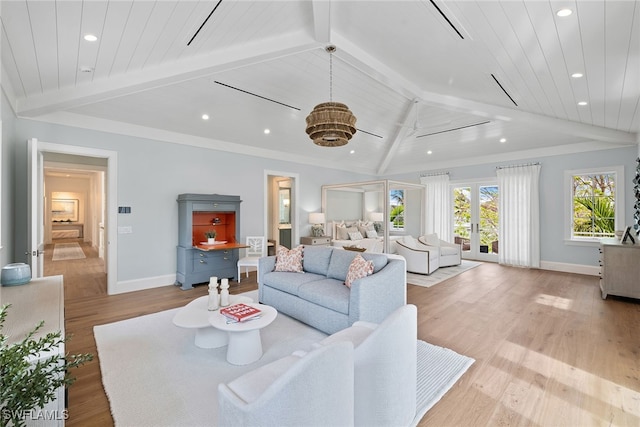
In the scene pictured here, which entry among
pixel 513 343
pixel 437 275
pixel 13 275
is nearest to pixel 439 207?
pixel 437 275

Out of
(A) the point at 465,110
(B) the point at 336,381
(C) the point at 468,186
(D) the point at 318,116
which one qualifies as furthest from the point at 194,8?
(C) the point at 468,186

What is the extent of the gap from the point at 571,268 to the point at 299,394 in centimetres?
752

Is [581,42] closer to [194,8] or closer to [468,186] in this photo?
[194,8]

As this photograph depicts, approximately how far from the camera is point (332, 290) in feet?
10.8

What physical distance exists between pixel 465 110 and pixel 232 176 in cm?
457

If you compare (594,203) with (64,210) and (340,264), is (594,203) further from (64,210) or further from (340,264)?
(64,210)

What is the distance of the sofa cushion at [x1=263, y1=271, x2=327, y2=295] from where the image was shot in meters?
3.58

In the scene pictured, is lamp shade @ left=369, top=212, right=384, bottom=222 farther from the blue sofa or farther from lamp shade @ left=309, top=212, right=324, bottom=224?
the blue sofa

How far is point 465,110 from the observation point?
500cm

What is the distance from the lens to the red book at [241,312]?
2.59 m

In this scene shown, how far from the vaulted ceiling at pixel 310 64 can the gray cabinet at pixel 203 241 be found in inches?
48.4

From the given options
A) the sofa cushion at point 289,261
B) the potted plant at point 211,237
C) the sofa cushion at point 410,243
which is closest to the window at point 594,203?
the sofa cushion at point 410,243

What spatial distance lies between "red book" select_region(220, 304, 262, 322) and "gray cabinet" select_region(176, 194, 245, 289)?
2414mm

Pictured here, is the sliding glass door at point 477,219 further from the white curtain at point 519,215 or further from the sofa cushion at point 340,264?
the sofa cushion at point 340,264
